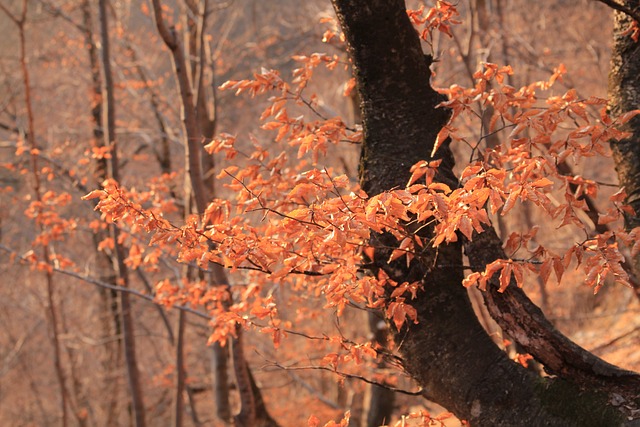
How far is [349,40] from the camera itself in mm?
3256

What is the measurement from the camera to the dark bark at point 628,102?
3.56m

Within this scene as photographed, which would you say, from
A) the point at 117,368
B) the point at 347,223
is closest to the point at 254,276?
the point at 347,223

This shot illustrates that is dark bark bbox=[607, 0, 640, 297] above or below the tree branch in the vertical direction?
below

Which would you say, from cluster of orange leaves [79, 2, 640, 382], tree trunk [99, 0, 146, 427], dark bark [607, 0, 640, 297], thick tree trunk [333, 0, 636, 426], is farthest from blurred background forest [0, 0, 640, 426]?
thick tree trunk [333, 0, 636, 426]

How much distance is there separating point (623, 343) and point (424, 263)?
1025cm

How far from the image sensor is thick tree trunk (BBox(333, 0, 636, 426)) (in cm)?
310

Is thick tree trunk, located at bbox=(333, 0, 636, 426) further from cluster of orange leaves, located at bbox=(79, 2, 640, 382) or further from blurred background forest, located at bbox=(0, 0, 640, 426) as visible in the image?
blurred background forest, located at bbox=(0, 0, 640, 426)

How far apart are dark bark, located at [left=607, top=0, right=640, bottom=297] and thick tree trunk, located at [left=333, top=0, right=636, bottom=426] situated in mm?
1018

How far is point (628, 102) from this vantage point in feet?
11.9

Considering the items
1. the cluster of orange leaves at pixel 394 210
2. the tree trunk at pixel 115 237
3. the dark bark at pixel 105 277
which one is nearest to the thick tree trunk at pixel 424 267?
the cluster of orange leaves at pixel 394 210

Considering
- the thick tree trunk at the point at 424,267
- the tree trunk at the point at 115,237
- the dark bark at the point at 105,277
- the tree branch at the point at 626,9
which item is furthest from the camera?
the dark bark at the point at 105,277

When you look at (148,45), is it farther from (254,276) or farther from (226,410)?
(254,276)

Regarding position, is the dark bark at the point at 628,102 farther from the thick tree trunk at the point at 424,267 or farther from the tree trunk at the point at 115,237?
the tree trunk at the point at 115,237

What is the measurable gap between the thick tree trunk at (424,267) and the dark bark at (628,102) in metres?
1.02
